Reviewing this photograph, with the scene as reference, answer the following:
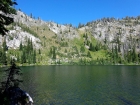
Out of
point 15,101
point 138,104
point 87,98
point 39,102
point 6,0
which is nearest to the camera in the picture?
point 6,0

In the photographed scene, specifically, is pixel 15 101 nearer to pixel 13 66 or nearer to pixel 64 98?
pixel 13 66

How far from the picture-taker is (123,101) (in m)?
46.7

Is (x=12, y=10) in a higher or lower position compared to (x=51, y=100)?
higher

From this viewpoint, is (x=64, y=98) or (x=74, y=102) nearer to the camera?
(x=74, y=102)

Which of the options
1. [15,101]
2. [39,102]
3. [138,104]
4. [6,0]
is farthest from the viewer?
[39,102]

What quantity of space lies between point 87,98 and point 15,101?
2325 cm

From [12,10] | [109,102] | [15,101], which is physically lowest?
[109,102]

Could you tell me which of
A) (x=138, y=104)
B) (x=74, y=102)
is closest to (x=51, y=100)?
(x=74, y=102)

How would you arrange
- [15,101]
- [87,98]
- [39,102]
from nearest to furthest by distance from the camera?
1. [15,101]
2. [39,102]
3. [87,98]

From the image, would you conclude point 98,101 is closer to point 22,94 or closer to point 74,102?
point 74,102

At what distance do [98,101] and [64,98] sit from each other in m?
10.5

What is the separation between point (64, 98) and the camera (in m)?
51.1

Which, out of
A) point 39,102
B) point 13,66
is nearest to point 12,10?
point 13,66

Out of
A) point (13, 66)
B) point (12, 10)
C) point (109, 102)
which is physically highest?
point (12, 10)
